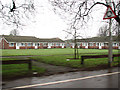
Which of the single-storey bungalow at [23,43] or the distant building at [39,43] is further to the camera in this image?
the distant building at [39,43]

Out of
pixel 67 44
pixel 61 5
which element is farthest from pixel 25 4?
pixel 67 44

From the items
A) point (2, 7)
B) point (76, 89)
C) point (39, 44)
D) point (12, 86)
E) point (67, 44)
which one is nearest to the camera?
point (76, 89)

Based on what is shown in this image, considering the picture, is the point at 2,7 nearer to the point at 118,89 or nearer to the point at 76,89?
the point at 76,89

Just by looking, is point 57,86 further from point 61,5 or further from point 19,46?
point 19,46

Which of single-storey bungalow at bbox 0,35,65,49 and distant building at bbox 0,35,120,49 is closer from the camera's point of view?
single-storey bungalow at bbox 0,35,65,49

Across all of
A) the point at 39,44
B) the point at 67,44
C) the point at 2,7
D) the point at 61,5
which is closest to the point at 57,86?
the point at 61,5

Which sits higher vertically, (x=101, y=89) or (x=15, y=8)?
(x=15, y=8)

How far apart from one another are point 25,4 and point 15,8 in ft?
3.22

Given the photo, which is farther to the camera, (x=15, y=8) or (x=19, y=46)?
(x=19, y=46)

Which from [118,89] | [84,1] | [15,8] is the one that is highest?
[84,1]

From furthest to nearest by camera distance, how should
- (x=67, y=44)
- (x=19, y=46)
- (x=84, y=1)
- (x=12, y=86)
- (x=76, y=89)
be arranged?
(x=67, y=44)
(x=19, y=46)
(x=84, y=1)
(x=12, y=86)
(x=76, y=89)

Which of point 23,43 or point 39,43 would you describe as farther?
point 39,43

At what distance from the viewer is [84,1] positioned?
43.1 ft

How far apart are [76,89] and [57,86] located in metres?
0.74
